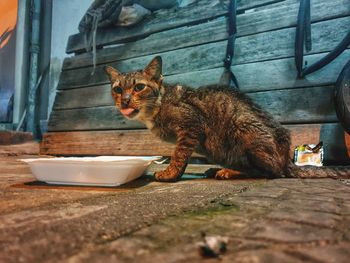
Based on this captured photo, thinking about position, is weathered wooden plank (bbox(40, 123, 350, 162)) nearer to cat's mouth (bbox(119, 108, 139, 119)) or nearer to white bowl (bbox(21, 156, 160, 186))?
cat's mouth (bbox(119, 108, 139, 119))

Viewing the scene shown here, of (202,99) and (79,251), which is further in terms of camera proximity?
(202,99)

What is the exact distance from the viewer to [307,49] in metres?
3.13

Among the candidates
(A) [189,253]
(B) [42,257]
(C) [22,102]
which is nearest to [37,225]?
(B) [42,257]

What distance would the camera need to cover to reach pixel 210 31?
3.72 metres

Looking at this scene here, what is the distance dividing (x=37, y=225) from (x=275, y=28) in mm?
3237

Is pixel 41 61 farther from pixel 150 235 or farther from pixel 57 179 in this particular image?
pixel 150 235

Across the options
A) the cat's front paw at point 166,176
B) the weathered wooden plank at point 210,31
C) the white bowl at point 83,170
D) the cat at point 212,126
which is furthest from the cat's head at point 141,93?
the weathered wooden plank at point 210,31

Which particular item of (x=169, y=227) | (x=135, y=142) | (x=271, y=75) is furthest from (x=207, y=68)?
(x=169, y=227)

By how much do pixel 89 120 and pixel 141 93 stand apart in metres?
2.31

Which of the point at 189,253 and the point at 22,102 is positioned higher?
the point at 22,102

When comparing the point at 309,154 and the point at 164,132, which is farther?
the point at 309,154

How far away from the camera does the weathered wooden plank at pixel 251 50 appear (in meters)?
3.06

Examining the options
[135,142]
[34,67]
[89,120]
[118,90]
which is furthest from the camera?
[34,67]

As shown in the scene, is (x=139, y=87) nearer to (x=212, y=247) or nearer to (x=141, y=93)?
(x=141, y=93)
